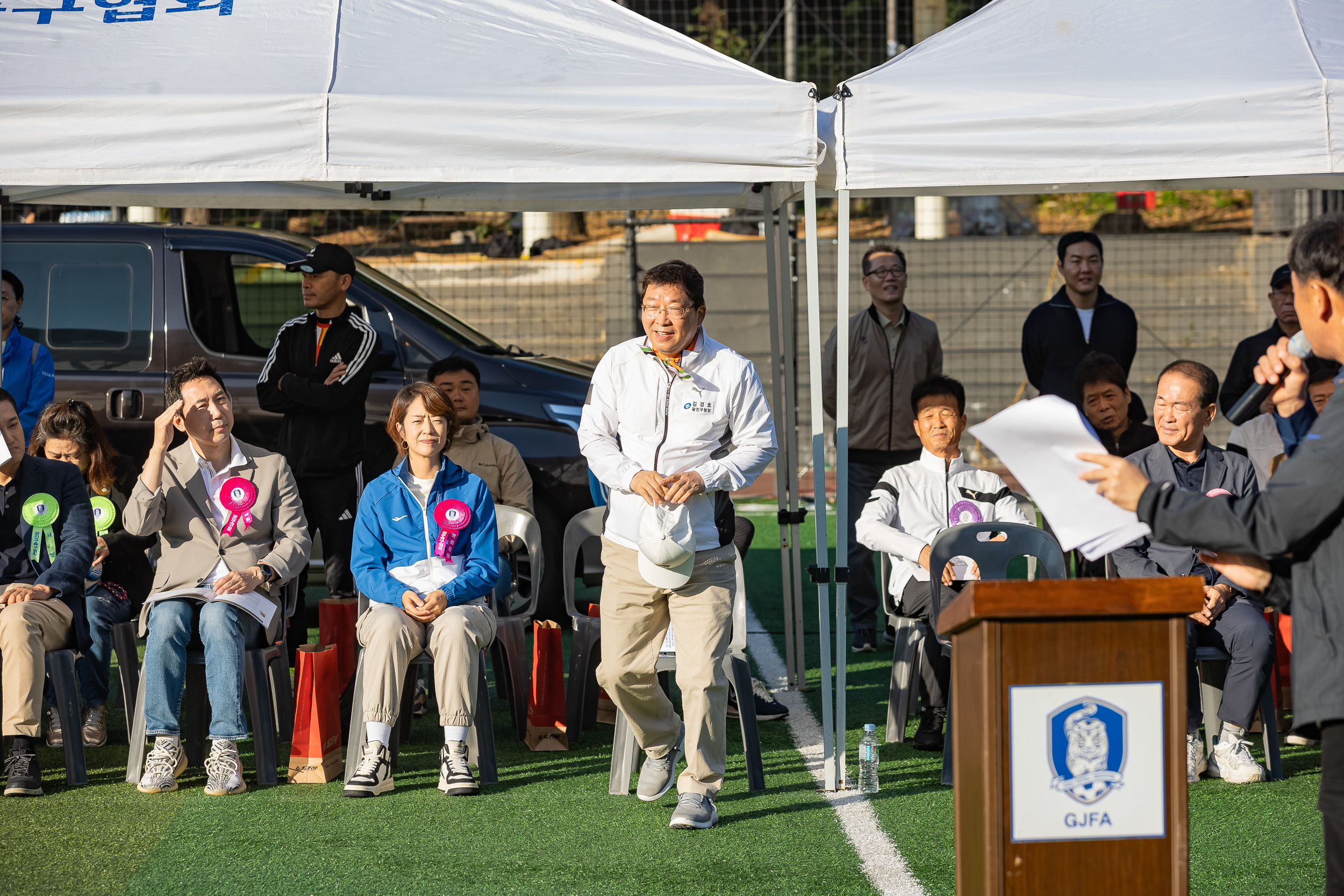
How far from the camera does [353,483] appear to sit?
5.95 meters

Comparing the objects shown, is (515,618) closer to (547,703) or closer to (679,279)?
(547,703)

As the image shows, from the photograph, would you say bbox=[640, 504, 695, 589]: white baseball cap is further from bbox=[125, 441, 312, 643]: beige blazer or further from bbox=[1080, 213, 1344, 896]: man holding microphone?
bbox=[1080, 213, 1344, 896]: man holding microphone

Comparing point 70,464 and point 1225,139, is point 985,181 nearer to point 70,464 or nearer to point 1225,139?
point 1225,139

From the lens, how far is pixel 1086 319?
6672mm

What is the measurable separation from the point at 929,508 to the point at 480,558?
5.88 feet

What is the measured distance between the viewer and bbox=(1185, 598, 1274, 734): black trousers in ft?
14.9

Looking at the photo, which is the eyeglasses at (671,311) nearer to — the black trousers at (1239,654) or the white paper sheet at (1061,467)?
the white paper sheet at (1061,467)

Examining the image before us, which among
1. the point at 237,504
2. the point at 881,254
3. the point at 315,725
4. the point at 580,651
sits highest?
the point at 881,254

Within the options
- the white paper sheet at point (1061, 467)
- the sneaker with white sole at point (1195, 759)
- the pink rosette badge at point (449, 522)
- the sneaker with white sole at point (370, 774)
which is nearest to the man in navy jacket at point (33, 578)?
the sneaker with white sole at point (370, 774)

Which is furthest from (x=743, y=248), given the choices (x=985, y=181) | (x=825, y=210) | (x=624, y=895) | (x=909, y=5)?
(x=624, y=895)

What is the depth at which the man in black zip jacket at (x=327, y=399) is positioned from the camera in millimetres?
5793

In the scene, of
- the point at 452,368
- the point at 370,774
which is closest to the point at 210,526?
the point at 370,774

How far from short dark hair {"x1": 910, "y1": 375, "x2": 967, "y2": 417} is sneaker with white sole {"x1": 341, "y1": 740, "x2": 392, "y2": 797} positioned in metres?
2.50

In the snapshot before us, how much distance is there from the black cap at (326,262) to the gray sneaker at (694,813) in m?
2.91
